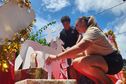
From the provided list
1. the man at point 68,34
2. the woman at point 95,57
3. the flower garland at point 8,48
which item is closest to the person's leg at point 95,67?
the woman at point 95,57

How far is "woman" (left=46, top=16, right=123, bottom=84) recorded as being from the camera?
3744mm

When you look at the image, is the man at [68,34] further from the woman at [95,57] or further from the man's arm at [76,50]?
the man's arm at [76,50]

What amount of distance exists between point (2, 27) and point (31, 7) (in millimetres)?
358

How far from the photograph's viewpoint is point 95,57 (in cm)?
378

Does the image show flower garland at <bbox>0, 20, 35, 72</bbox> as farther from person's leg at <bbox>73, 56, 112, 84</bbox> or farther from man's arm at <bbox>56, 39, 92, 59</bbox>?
person's leg at <bbox>73, 56, 112, 84</bbox>

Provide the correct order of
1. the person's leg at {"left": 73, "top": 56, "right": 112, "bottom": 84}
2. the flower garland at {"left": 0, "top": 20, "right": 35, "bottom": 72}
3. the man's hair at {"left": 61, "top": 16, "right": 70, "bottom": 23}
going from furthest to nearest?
the man's hair at {"left": 61, "top": 16, "right": 70, "bottom": 23}, the person's leg at {"left": 73, "top": 56, "right": 112, "bottom": 84}, the flower garland at {"left": 0, "top": 20, "right": 35, "bottom": 72}

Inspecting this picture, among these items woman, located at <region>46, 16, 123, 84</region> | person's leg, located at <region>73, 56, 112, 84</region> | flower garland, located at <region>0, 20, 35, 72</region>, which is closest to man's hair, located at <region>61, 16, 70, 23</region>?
woman, located at <region>46, 16, 123, 84</region>

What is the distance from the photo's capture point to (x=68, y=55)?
3.74 m

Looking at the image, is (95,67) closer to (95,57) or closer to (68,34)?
(95,57)

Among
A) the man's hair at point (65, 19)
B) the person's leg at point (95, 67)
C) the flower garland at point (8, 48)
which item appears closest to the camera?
the flower garland at point (8, 48)

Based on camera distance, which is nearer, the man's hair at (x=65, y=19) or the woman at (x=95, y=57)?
the woman at (x=95, y=57)

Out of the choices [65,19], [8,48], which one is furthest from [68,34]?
[8,48]

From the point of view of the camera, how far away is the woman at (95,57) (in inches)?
147

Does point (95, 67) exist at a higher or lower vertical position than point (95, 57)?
lower
